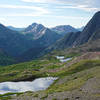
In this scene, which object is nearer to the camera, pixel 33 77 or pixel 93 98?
pixel 93 98

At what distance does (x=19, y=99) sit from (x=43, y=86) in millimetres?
58282

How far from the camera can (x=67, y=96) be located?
6519 centimetres

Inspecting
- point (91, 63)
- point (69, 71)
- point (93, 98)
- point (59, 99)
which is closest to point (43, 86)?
point (69, 71)

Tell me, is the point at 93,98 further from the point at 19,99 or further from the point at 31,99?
the point at 19,99

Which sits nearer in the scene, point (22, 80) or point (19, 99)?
point (19, 99)

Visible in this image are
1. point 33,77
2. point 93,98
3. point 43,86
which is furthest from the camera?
point 33,77

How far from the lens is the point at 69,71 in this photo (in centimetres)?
17462

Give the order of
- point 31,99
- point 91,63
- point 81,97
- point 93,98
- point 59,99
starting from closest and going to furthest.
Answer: point 93,98, point 81,97, point 59,99, point 31,99, point 91,63

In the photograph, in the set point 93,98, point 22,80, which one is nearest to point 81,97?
point 93,98

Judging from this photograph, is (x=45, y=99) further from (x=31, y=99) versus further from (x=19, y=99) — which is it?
(x=19, y=99)

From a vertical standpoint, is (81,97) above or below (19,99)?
above

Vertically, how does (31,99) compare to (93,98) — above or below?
below

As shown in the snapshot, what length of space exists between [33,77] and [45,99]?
11395 cm

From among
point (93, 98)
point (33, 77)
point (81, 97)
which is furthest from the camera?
point (33, 77)
